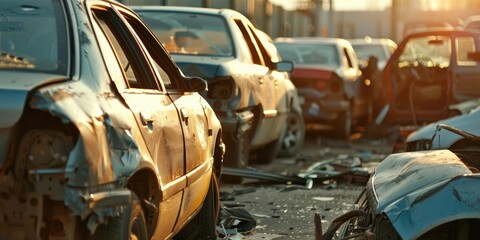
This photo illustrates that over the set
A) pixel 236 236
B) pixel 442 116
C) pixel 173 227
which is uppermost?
pixel 173 227

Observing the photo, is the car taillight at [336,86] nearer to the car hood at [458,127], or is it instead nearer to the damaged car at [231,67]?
the damaged car at [231,67]

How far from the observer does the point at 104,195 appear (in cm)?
507

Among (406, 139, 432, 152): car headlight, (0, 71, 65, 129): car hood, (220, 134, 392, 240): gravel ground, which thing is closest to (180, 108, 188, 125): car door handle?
(220, 134, 392, 240): gravel ground

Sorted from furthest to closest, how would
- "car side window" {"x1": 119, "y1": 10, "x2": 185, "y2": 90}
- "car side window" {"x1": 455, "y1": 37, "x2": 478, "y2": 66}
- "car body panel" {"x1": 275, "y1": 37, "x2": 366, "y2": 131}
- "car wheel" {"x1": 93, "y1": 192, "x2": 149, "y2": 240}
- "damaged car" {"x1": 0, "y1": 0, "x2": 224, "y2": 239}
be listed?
"car body panel" {"x1": 275, "y1": 37, "x2": 366, "y2": 131} < "car side window" {"x1": 455, "y1": 37, "x2": 478, "y2": 66} < "car side window" {"x1": 119, "y1": 10, "x2": 185, "y2": 90} < "car wheel" {"x1": 93, "y1": 192, "x2": 149, "y2": 240} < "damaged car" {"x1": 0, "y1": 0, "x2": 224, "y2": 239}

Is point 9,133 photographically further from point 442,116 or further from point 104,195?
point 442,116

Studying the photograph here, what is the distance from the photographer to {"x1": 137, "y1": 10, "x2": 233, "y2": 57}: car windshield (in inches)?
503

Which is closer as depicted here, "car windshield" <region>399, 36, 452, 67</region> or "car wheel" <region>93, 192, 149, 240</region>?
"car wheel" <region>93, 192, 149, 240</region>

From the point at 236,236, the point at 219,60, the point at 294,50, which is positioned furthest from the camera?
the point at 294,50

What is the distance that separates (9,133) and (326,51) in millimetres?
15418

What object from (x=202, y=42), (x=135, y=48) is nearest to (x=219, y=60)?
(x=202, y=42)

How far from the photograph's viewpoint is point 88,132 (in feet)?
16.4

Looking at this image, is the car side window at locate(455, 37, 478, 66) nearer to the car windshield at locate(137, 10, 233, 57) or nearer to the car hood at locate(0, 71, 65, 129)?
the car windshield at locate(137, 10, 233, 57)

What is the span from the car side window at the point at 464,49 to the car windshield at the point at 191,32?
19.2ft

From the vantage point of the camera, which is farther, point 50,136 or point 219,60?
point 219,60
